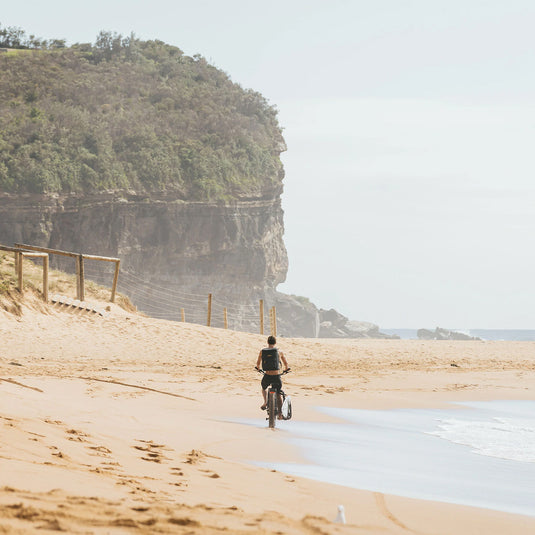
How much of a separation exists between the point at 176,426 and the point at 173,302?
4359cm

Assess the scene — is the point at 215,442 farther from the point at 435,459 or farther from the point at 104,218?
the point at 104,218

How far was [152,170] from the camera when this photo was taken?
54812 millimetres

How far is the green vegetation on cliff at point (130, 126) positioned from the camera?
51.6 meters

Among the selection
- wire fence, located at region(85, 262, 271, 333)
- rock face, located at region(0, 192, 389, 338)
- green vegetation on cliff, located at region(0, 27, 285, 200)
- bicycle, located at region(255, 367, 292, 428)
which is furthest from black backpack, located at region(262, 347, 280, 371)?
green vegetation on cliff, located at region(0, 27, 285, 200)

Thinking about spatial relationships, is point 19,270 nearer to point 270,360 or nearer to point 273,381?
point 270,360

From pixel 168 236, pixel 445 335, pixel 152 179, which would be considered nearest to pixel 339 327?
pixel 445 335

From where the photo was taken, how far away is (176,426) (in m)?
9.05

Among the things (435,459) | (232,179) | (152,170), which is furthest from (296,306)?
(435,459)

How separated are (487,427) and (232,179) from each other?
48934 millimetres

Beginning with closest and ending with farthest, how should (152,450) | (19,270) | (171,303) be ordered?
(152,450) < (19,270) < (171,303)

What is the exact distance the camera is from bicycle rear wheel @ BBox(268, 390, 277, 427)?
9859 mm

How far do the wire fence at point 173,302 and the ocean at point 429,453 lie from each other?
34.7m

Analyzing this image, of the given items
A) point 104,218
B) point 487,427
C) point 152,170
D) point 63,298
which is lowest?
point 487,427

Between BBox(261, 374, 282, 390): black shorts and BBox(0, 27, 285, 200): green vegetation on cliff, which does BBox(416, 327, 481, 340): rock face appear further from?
BBox(261, 374, 282, 390): black shorts
